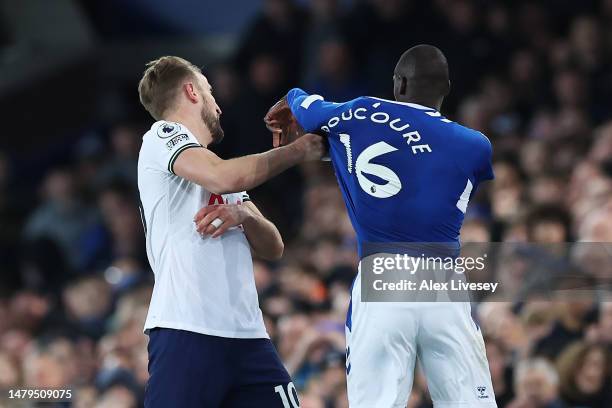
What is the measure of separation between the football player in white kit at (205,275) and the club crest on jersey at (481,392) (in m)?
0.79

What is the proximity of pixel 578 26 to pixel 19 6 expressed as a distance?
7698 millimetres

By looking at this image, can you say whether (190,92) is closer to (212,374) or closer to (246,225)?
(246,225)

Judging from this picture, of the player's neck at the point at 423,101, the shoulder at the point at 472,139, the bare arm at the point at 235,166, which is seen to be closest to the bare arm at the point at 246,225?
the bare arm at the point at 235,166

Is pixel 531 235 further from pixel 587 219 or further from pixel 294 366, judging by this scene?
pixel 294 366

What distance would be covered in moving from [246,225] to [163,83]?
0.77m

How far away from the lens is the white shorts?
491 cm

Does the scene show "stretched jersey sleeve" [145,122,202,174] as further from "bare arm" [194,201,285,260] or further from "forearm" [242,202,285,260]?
"forearm" [242,202,285,260]

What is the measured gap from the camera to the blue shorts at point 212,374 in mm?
4914

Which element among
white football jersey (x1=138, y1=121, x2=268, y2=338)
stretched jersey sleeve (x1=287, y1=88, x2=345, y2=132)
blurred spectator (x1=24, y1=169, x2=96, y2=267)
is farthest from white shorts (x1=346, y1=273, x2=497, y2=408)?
blurred spectator (x1=24, y1=169, x2=96, y2=267)

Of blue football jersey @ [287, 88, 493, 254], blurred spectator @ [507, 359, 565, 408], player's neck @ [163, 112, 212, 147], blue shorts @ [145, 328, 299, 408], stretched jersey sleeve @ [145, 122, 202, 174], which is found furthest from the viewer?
blurred spectator @ [507, 359, 565, 408]

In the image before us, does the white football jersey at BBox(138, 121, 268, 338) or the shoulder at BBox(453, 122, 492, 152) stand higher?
the shoulder at BBox(453, 122, 492, 152)

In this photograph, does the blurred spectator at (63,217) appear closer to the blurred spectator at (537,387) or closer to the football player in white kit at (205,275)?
the blurred spectator at (537,387)

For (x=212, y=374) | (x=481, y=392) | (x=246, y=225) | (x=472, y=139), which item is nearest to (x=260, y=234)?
(x=246, y=225)

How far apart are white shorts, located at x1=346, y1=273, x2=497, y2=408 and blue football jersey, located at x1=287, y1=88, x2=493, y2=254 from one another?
12.9 inches
